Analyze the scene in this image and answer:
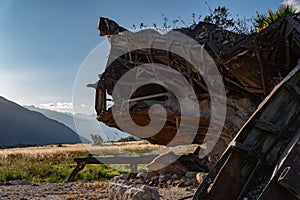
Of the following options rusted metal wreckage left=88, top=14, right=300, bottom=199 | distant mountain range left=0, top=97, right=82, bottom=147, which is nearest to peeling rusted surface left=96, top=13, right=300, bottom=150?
rusted metal wreckage left=88, top=14, right=300, bottom=199

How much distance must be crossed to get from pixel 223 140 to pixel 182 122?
1206mm

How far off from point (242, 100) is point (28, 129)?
147 metres

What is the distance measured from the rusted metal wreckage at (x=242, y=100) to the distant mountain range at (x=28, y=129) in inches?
4404

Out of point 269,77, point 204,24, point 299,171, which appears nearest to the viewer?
point 299,171

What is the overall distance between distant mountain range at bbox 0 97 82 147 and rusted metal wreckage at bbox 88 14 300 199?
11187cm

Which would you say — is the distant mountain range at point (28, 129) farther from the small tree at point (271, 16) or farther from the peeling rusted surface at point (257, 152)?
the peeling rusted surface at point (257, 152)

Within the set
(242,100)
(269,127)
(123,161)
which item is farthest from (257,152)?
(123,161)

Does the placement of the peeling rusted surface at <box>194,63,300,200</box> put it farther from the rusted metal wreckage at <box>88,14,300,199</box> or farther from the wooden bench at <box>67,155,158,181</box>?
the wooden bench at <box>67,155,158,181</box>

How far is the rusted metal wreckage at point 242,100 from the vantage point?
13.8 ft

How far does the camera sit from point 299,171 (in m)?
3.51

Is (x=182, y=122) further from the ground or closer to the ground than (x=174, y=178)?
further from the ground

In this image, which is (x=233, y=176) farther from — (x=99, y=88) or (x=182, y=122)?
(x=99, y=88)

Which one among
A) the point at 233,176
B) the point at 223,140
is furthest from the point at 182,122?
the point at 233,176

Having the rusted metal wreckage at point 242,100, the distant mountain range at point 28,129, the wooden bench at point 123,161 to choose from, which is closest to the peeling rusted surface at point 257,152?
the rusted metal wreckage at point 242,100
